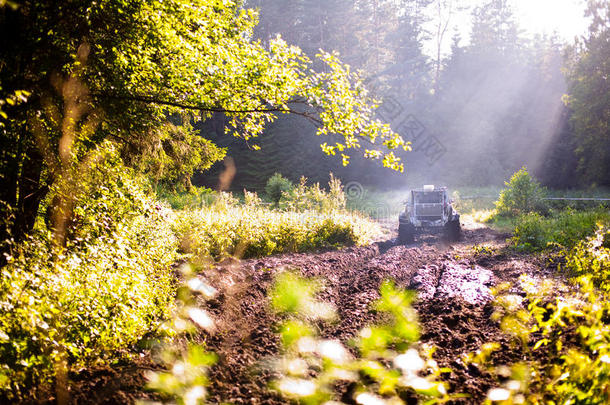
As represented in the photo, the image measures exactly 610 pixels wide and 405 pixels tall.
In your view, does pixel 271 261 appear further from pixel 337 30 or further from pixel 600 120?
pixel 337 30

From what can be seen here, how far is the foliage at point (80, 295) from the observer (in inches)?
103

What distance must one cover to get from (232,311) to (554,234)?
8.02m

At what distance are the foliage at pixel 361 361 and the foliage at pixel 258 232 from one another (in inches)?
150

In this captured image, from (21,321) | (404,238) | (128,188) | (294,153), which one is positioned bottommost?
(404,238)

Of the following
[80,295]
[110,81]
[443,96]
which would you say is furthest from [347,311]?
[443,96]

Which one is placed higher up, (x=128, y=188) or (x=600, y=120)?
(x=600, y=120)

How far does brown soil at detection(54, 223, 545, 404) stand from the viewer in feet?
9.71

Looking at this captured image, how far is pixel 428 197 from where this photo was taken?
12.8m

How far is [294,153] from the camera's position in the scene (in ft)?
123

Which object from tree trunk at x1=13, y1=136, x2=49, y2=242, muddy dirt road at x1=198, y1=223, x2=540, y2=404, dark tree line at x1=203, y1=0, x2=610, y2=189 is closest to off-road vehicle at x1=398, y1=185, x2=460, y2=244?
muddy dirt road at x1=198, y1=223, x2=540, y2=404

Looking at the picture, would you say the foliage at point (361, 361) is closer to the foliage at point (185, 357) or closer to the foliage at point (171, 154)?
the foliage at point (185, 357)

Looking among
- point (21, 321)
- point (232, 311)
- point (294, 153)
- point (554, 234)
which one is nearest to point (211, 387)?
point (21, 321)

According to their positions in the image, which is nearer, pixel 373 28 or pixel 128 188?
pixel 128 188

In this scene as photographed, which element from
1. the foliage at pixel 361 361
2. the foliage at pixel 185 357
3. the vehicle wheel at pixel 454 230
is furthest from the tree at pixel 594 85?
the foliage at pixel 185 357
